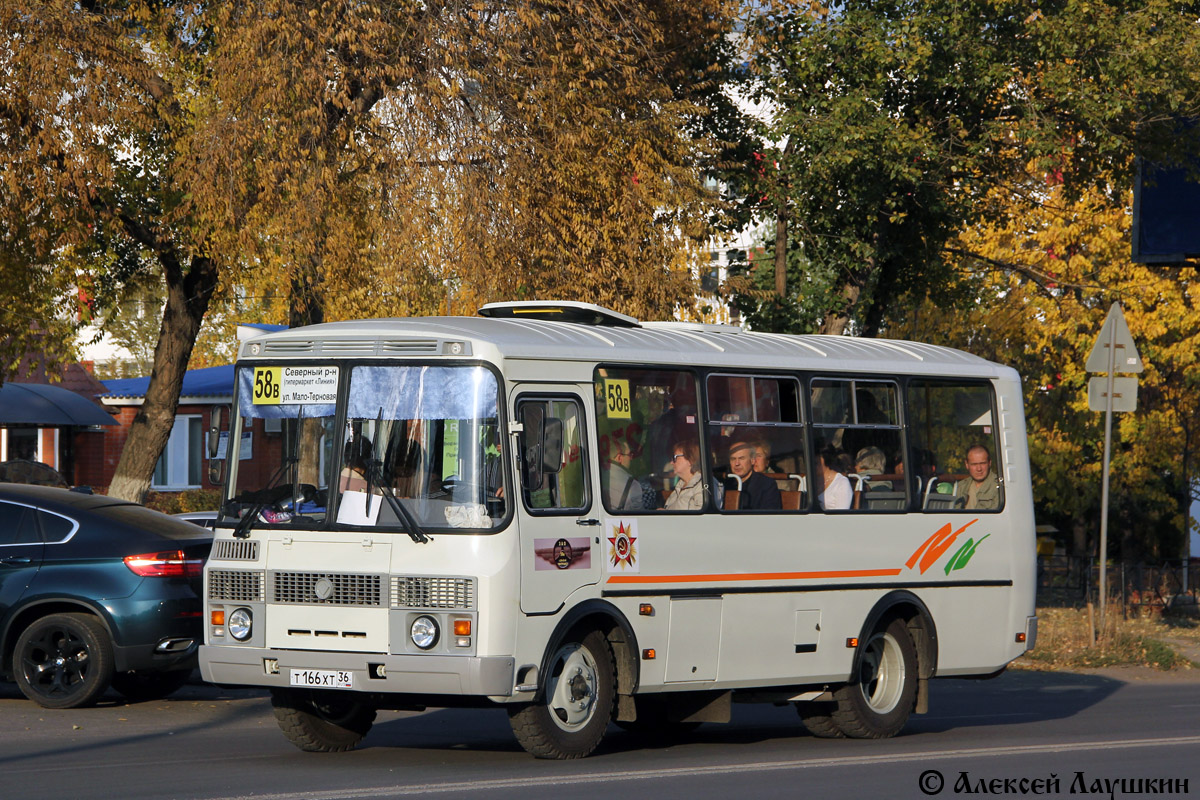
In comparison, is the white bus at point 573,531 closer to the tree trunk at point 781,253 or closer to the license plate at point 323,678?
the license plate at point 323,678

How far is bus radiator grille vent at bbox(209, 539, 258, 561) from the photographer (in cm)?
1005

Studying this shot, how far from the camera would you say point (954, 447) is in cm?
1323

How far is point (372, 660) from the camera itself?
31.3ft

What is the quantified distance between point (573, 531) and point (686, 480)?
1210 millimetres

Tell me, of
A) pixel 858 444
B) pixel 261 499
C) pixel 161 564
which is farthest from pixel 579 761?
pixel 161 564

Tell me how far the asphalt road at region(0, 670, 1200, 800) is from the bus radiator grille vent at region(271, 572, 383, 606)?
3.21 feet

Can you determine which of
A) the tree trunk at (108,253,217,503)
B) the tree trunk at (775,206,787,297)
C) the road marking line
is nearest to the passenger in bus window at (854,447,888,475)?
the road marking line

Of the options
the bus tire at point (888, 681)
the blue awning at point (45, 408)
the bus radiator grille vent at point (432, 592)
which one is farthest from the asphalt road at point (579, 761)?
the blue awning at point (45, 408)

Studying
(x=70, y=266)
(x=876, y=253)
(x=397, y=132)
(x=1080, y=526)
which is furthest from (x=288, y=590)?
(x=1080, y=526)

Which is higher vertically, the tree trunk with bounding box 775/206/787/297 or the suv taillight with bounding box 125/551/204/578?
the tree trunk with bounding box 775/206/787/297

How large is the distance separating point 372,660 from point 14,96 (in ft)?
33.2

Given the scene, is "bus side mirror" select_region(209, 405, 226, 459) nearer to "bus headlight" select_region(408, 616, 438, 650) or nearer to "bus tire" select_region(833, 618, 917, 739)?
"bus headlight" select_region(408, 616, 438, 650)

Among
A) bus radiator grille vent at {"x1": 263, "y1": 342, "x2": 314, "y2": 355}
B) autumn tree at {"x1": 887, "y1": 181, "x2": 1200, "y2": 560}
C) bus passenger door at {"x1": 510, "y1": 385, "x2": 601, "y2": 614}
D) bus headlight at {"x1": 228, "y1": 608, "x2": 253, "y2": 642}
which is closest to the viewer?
bus passenger door at {"x1": 510, "y1": 385, "x2": 601, "y2": 614}

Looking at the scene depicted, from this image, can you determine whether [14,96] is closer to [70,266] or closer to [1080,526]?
[70,266]
